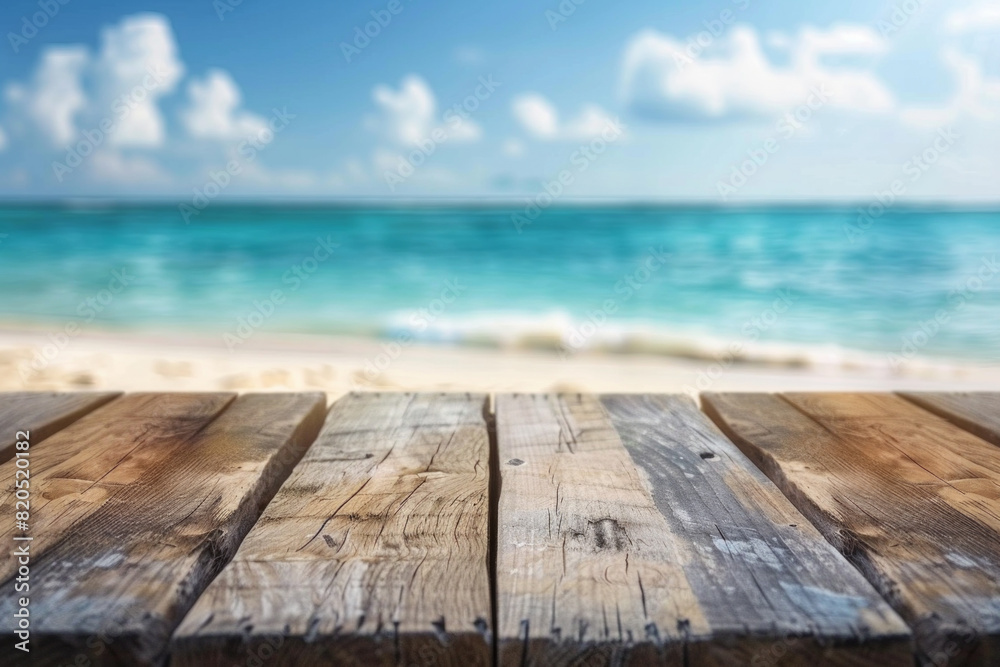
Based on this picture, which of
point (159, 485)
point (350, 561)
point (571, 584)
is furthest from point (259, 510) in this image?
point (571, 584)

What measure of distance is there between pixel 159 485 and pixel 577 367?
19.0ft

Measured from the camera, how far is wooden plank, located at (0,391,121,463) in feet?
4.49

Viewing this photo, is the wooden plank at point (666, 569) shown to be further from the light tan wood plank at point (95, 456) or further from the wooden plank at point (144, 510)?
the light tan wood plank at point (95, 456)

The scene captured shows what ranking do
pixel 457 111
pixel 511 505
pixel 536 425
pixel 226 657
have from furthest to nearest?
pixel 457 111 → pixel 536 425 → pixel 511 505 → pixel 226 657

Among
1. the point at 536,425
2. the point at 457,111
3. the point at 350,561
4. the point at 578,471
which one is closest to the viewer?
the point at 350,561

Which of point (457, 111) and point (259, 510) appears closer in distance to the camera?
point (259, 510)

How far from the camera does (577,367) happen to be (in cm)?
675

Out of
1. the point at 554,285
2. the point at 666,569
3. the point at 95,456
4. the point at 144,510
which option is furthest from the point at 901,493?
the point at 554,285

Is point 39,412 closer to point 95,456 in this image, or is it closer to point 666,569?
point 95,456

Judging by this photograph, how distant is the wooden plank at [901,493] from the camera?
2.49 feet

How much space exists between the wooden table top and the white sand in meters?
3.29

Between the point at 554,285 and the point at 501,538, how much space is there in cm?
1184

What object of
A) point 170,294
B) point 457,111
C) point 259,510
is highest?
point 457,111

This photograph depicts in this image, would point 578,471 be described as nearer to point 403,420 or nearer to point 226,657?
point 403,420
